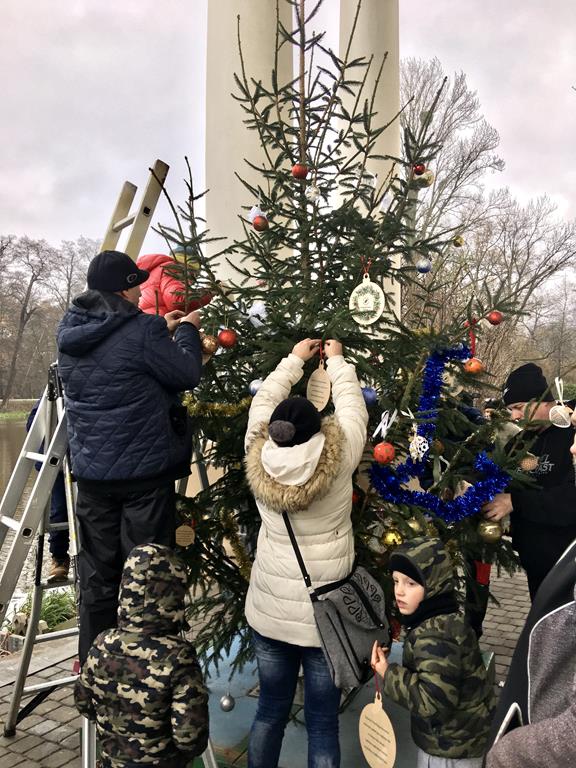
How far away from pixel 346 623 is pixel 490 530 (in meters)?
1.08

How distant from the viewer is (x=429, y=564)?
2229 millimetres

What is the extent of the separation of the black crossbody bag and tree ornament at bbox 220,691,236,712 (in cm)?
158

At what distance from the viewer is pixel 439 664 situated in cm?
212

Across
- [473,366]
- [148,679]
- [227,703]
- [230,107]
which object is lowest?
[227,703]

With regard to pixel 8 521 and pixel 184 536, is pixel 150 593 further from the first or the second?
pixel 8 521

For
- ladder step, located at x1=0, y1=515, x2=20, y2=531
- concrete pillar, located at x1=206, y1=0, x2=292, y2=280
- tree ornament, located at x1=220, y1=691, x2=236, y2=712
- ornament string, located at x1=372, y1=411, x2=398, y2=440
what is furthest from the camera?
concrete pillar, located at x1=206, y1=0, x2=292, y2=280

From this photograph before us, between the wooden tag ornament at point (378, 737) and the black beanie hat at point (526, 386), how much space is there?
6.30 feet

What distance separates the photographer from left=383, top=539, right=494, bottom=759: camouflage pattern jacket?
2.12 meters

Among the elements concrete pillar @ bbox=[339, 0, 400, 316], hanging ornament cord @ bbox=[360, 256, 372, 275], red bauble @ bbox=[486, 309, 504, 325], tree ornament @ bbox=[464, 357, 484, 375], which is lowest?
tree ornament @ bbox=[464, 357, 484, 375]

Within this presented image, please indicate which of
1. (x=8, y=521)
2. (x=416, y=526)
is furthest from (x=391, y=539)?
(x=8, y=521)

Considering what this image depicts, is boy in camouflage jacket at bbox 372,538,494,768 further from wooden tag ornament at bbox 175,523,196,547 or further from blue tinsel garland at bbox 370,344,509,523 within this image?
wooden tag ornament at bbox 175,523,196,547

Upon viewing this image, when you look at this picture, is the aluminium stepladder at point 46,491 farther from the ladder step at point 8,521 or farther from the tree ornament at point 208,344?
the tree ornament at point 208,344

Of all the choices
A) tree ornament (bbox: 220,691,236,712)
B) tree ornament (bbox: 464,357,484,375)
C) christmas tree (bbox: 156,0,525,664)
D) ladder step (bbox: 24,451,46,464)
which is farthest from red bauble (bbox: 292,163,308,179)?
tree ornament (bbox: 220,691,236,712)

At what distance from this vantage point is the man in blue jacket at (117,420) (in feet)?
9.29
